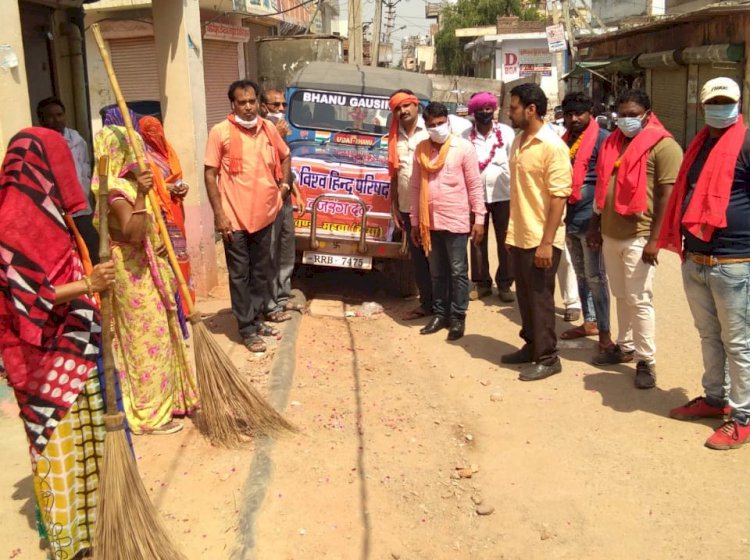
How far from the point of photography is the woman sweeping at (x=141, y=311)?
3.78 metres

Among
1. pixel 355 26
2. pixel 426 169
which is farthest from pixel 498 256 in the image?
pixel 355 26

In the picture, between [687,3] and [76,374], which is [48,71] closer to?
[76,374]

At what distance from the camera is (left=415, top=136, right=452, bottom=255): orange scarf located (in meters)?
5.96

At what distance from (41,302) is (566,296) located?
478cm

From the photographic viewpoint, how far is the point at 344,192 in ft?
23.7

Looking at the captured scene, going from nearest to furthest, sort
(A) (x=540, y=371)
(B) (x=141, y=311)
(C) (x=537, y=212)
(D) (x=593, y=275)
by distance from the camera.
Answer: (B) (x=141, y=311) < (C) (x=537, y=212) < (A) (x=540, y=371) < (D) (x=593, y=275)

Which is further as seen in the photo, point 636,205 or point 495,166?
point 495,166

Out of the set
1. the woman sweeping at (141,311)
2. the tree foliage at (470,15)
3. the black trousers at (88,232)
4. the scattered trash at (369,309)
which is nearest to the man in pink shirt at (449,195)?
the scattered trash at (369,309)

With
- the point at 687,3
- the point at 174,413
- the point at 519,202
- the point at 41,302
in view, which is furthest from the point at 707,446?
the point at 687,3

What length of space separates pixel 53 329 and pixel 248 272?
9.64 feet

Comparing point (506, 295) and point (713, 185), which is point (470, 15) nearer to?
point (506, 295)

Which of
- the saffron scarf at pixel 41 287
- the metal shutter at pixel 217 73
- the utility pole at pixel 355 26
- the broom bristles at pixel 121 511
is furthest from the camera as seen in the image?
the utility pole at pixel 355 26

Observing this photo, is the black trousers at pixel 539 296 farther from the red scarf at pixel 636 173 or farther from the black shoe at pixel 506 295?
the black shoe at pixel 506 295

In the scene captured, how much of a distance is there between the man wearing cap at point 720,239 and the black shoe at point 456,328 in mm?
2254
